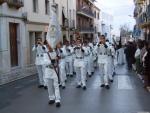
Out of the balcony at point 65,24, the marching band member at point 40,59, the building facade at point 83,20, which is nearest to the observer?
the marching band member at point 40,59

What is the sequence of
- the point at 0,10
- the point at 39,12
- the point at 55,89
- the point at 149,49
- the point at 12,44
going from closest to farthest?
1. the point at 55,89
2. the point at 149,49
3. the point at 0,10
4. the point at 12,44
5. the point at 39,12

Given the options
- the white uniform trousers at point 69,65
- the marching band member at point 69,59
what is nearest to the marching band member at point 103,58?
the marching band member at point 69,59

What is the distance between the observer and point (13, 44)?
2691cm

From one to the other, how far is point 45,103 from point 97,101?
1516 millimetres

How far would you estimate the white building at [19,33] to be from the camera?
22.8m

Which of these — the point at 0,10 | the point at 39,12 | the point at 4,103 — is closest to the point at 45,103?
the point at 4,103

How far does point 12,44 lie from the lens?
2666 centimetres

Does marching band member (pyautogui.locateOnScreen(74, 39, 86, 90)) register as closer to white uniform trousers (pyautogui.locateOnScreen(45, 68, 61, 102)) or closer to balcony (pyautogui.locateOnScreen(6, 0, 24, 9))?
white uniform trousers (pyautogui.locateOnScreen(45, 68, 61, 102))

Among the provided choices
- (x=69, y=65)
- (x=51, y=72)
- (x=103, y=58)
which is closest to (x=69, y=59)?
(x=69, y=65)

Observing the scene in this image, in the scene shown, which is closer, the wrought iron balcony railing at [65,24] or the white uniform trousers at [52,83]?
the white uniform trousers at [52,83]

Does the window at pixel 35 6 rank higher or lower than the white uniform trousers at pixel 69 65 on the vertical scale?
higher

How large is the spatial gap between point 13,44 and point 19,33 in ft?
3.91

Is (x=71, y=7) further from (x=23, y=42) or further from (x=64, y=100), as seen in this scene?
(x=64, y=100)

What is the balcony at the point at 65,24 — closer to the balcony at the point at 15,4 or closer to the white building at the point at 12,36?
the white building at the point at 12,36
